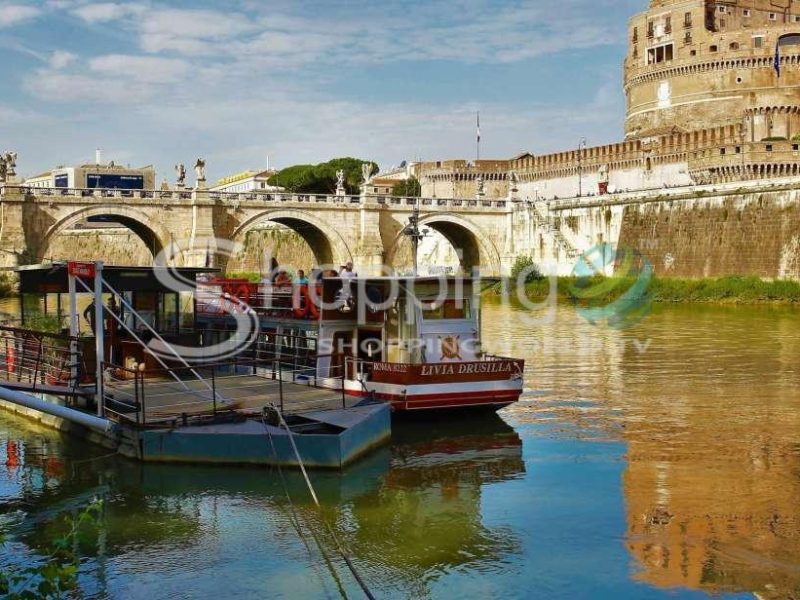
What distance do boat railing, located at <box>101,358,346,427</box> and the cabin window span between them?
208 centimetres

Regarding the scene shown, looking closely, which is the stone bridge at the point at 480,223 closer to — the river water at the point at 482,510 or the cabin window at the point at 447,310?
the river water at the point at 482,510

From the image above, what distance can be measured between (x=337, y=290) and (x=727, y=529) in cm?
801

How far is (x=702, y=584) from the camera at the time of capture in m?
8.61

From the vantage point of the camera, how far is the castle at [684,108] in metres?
58.3

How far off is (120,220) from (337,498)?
1581 inches

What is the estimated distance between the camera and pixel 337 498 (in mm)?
11445

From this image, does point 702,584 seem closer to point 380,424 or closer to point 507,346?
point 380,424

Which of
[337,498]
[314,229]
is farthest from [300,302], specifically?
[314,229]

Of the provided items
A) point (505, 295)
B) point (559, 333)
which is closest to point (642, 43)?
point (505, 295)

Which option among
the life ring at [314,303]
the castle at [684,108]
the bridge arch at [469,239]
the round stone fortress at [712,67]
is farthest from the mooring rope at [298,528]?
the round stone fortress at [712,67]

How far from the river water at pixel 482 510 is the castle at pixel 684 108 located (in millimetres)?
41234

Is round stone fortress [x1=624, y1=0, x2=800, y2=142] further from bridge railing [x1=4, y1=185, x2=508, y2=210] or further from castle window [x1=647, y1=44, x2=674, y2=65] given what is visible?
bridge railing [x1=4, y1=185, x2=508, y2=210]

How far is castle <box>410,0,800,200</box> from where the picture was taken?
58.3m

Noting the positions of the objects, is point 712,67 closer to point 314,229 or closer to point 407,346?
point 314,229
